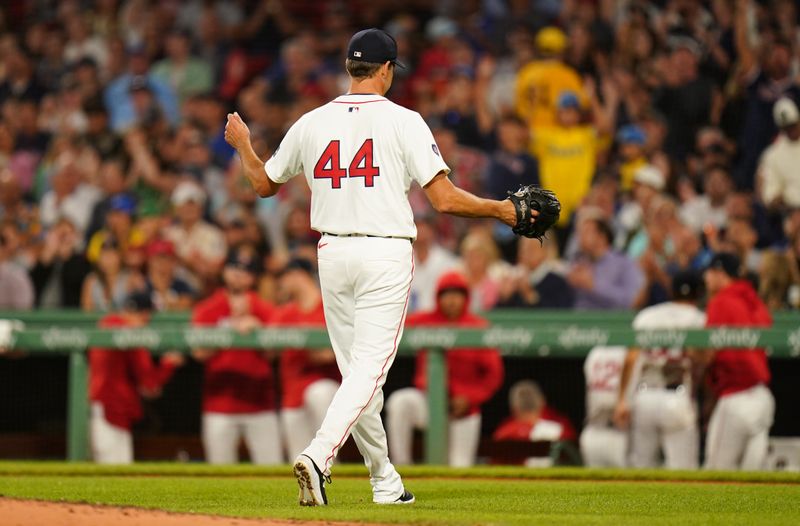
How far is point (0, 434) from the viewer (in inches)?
423

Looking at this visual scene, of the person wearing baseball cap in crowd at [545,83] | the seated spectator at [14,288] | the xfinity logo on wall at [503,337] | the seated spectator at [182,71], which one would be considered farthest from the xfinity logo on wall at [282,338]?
the seated spectator at [182,71]

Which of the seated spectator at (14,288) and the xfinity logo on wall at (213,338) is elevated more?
the seated spectator at (14,288)

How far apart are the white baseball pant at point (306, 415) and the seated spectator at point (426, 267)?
5.48 feet

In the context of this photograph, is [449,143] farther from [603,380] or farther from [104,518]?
[104,518]

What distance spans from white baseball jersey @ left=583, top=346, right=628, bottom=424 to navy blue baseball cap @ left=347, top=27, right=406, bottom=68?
4.24m

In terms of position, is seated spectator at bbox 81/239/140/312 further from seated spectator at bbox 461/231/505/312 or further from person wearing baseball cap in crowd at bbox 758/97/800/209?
person wearing baseball cap in crowd at bbox 758/97/800/209

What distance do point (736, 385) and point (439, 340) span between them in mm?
2057

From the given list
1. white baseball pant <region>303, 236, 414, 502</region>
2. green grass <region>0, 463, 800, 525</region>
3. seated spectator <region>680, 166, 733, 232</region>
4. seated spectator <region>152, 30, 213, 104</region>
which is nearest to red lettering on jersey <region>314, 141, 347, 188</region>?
white baseball pant <region>303, 236, 414, 502</region>

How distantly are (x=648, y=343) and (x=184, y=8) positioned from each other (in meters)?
9.05

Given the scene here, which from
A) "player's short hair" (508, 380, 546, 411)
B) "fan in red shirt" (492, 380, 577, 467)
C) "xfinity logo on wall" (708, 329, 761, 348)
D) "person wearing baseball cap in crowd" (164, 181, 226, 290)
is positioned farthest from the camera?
"person wearing baseball cap in crowd" (164, 181, 226, 290)

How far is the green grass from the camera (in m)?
5.86

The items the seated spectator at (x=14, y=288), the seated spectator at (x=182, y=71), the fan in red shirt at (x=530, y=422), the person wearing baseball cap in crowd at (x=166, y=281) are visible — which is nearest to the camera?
the fan in red shirt at (x=530, y=422)

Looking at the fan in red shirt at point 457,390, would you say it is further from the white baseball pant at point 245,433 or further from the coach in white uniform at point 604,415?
the white baseball pant at point 245,433

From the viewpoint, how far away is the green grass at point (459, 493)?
5855 mm
